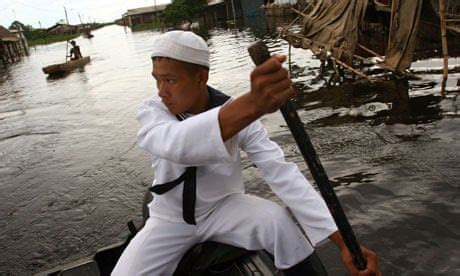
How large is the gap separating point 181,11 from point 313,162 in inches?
2380

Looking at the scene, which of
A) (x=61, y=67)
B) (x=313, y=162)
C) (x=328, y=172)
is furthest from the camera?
(x=61, y=67)

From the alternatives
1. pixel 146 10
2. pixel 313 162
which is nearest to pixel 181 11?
pixel 146 10

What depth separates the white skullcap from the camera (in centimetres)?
207

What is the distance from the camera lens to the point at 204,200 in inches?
92.0

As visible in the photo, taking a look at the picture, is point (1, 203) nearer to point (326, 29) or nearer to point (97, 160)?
point (97, 160)

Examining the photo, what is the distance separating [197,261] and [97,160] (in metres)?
7.31

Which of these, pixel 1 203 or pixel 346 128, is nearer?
pixel 1 203

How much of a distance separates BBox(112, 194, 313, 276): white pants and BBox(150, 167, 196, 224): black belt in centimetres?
13

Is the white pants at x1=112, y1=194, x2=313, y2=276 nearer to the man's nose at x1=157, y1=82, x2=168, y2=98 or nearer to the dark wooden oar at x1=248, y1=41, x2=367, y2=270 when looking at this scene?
the dark wooden oar at x1=248, y1=41, x2=367, y2=270

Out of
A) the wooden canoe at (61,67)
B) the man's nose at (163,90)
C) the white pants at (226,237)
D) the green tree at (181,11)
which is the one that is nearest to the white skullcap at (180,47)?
the man's nose at (163,90)

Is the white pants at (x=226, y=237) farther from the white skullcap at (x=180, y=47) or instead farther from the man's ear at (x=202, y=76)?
the white skullcap at (x=180, y=47)

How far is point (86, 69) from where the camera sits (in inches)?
1118

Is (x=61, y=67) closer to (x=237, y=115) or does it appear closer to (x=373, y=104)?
(x=373, y=104)

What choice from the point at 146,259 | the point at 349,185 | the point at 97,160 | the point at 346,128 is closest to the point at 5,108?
the point at 97,160
